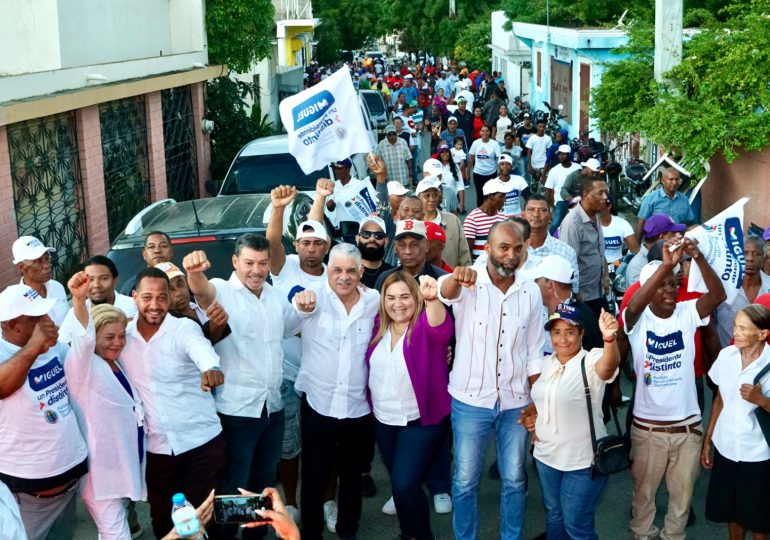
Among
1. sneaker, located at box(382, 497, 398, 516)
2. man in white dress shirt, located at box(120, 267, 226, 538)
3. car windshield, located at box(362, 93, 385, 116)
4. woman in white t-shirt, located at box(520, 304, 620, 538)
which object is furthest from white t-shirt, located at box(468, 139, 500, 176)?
car windshield, located at box(362, 93, 385, 116)

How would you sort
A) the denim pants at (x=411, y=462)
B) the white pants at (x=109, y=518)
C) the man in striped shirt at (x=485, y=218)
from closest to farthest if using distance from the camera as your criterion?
the white pants at (x=109, y=518) < the denim pants at (x=411, y=462) < the man in striped shirt at (x=485, y=218)

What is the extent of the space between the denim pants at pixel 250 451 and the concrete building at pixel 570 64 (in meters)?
12.1

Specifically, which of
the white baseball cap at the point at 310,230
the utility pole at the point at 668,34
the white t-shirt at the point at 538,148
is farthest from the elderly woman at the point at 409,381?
the white t-shirt at the point at 538,148

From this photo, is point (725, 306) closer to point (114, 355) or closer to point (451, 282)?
point (451, 282)

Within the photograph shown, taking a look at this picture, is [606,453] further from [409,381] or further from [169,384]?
[169,384]

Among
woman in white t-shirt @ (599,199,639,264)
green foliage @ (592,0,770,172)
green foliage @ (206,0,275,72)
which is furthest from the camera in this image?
green foliage @ (206,0,275,72)

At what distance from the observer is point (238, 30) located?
63.2 feet

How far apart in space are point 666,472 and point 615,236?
12.0ft

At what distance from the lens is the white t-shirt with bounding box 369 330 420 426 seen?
576 cm

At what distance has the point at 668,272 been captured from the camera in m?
5.66

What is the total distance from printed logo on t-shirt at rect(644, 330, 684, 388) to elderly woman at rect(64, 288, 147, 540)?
A: 295 centimetres

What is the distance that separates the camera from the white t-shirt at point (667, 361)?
584cm

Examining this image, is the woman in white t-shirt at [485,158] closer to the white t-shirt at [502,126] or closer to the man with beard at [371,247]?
the white t-shirt at [502,126]

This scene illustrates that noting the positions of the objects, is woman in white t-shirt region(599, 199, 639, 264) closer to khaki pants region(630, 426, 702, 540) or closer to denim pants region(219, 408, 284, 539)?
khaki pants region(630, 426, 702, 540)
